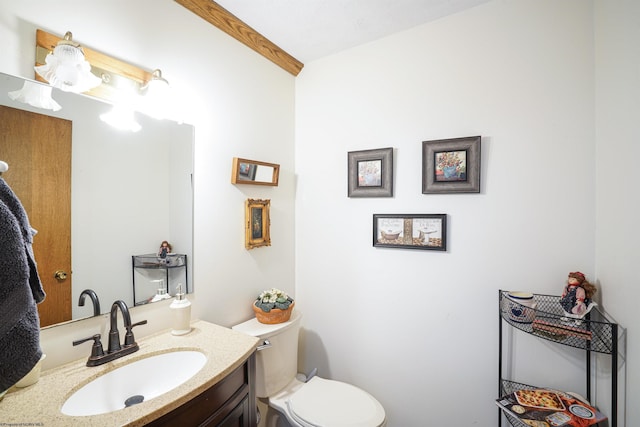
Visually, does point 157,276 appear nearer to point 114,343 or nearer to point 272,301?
point 114,343

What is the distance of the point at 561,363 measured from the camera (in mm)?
1327

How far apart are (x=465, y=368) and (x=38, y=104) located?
2.19 metres

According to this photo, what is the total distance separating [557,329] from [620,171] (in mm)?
654

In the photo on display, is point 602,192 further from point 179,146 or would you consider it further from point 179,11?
point 179,11

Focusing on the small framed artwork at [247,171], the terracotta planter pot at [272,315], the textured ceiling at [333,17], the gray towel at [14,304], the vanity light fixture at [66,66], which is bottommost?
the terracotta planter pot at [272,315]

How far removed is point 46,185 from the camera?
3.27 ft

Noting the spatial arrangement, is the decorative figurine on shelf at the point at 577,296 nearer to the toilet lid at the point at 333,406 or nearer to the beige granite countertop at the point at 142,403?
the toilet lid at the point at 333,406

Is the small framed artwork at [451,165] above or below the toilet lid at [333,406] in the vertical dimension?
above

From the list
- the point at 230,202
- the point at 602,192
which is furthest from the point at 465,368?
the point at 230,202

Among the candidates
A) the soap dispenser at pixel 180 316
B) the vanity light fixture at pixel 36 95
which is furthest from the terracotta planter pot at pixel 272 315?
the vanity light fixture at pixel 36 95

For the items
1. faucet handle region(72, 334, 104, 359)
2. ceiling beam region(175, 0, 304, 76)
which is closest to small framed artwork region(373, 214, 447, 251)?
ceiling beam region(175, 0, 304, 76)

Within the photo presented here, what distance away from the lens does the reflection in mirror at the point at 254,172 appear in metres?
→ 1.64

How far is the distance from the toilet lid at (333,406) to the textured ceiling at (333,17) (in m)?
2.04

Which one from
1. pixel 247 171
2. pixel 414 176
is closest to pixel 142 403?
pixel 247 171
